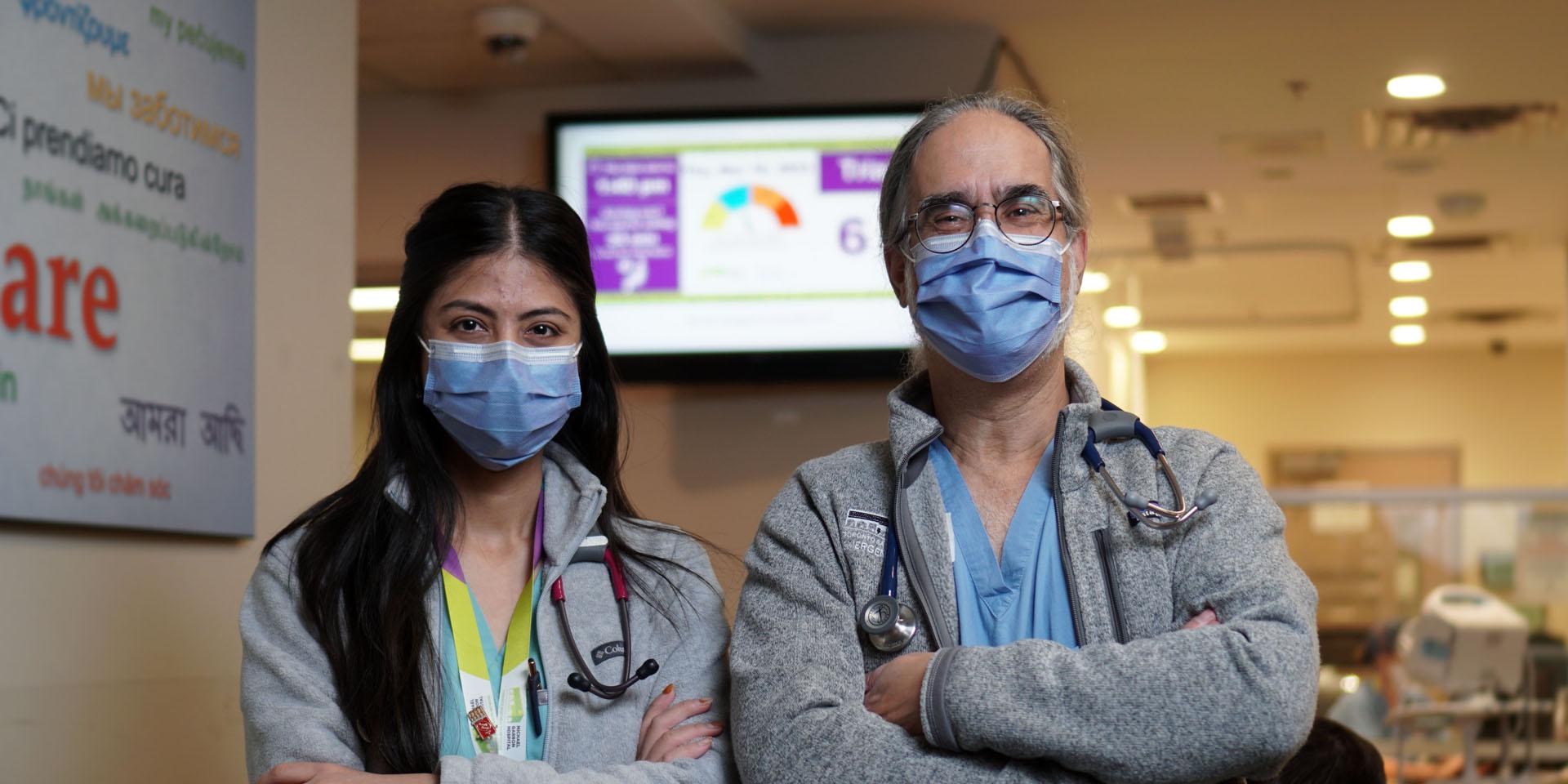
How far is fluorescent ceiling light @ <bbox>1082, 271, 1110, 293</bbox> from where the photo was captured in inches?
331

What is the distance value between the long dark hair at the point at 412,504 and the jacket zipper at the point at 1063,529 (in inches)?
21.2

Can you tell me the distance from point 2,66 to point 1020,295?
63.2 inches

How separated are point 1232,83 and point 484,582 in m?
4.23

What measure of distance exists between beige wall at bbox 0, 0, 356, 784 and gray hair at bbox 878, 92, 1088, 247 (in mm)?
1466

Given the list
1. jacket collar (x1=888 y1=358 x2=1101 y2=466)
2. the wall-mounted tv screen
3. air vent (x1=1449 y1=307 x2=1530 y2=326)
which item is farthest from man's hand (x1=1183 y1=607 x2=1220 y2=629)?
air vent (x1=1449 y1=307 x2=1530 y2=326)

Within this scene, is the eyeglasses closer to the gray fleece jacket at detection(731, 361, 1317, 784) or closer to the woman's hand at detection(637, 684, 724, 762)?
the gray fleece jacket at detection(731, 361, 1317, 784)

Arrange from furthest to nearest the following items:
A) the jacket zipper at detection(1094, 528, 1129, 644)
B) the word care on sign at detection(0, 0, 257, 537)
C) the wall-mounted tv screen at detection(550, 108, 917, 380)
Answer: the wall-mounted tv screen at detection(550, 108, 917, 380)
the word care on sign at detection(0, 0, 257, 537)
the jacket zipper at detection(1094, 528, 1129, 644)

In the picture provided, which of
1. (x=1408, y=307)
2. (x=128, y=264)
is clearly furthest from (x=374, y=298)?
(x=1408, y=307)

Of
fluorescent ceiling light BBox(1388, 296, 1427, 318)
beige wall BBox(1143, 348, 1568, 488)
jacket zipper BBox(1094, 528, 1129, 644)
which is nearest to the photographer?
jacket zipper BBox(1094, 528, 1129, 644)

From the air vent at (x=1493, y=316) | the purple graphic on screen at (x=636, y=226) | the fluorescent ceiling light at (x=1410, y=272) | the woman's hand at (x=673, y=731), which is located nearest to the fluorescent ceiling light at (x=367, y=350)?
the purple graphic on screen at (x=636, y=226)

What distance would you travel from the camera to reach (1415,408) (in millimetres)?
11555

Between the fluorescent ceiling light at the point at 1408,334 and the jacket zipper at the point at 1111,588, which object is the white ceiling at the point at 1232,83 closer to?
the fluorescent ceiling light at the point at 1408,334

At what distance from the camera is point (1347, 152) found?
6383 millimetres

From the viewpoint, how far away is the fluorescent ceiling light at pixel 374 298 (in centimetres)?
545
